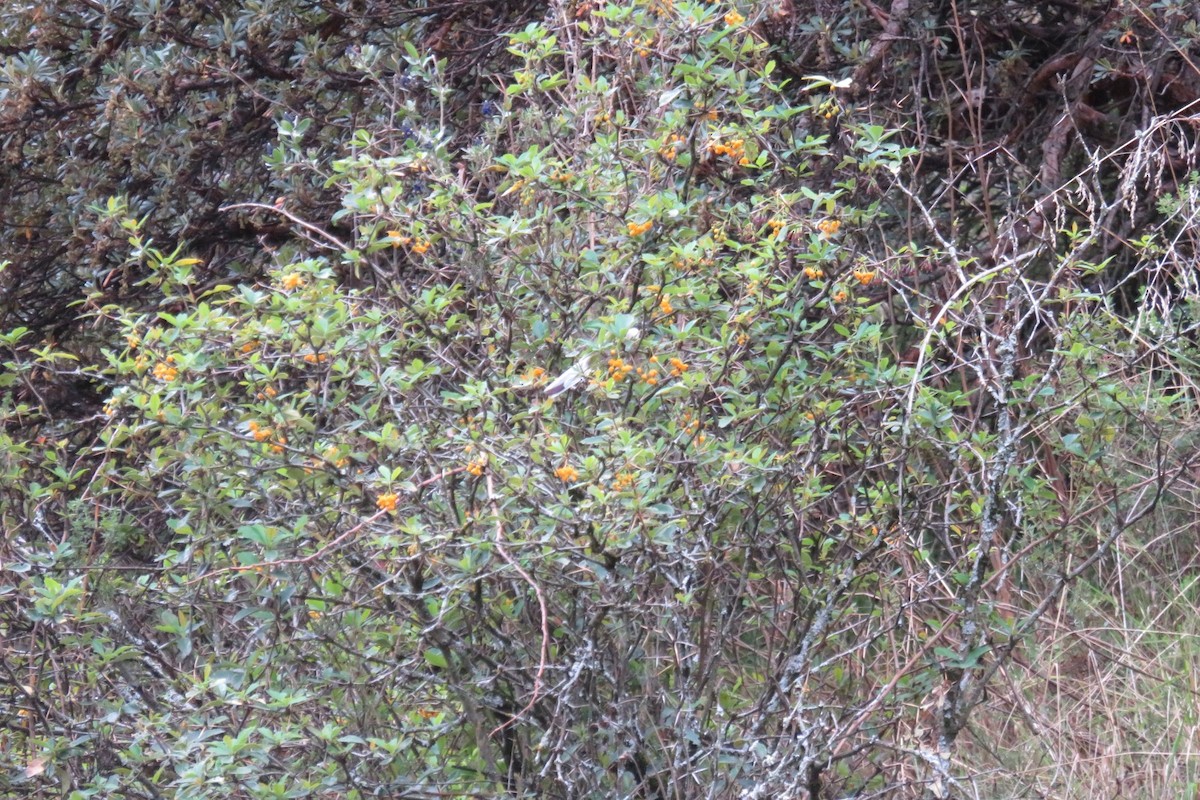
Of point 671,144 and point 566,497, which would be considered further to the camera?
point 671,144

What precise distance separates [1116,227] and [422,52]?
2.34m

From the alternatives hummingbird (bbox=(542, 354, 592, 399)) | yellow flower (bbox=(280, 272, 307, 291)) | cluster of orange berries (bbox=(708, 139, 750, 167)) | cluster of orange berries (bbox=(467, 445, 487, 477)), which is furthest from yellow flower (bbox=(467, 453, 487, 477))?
cluster of orange berries (bbox=(708, 139, 750, 167))

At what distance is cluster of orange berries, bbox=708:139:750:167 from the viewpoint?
9.42ft

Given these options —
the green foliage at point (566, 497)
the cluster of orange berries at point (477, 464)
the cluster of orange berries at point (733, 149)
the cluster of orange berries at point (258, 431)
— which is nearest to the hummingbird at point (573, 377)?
the green foliage at point (566, 497)

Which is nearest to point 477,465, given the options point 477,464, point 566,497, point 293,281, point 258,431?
point 477,464

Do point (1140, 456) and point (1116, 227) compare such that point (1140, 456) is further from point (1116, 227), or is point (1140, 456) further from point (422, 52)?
point (422, 52)

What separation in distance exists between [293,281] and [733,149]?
0.96 m

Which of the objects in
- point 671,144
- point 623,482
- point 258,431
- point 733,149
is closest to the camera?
point 623,482

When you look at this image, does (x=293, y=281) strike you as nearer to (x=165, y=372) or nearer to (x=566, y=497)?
(x=165, y=372)

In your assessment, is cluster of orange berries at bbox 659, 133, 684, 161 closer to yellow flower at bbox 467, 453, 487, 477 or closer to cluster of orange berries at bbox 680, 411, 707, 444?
cluster of orange berries at bbox 680, 411, 707, 444

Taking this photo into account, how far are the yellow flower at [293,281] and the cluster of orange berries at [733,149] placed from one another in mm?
906

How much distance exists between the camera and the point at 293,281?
8.43 ft

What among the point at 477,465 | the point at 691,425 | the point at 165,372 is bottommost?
the point at 691,425

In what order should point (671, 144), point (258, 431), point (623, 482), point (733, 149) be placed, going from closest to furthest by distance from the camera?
point (623, 482), point (258, 431), point (733, 149), point (671, 144)
